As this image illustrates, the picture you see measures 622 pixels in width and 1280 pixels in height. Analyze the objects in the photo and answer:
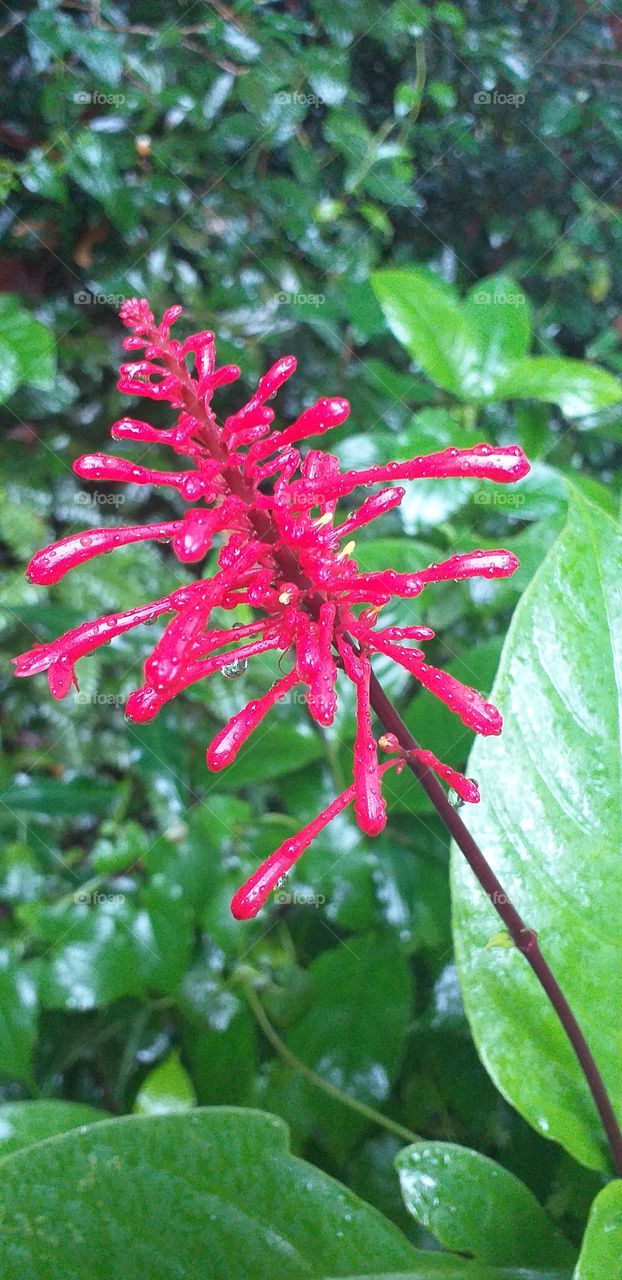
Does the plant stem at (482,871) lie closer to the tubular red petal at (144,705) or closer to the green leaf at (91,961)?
the tubular red petal at (144,705)

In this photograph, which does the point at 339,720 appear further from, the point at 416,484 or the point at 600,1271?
the point at 600,1271
